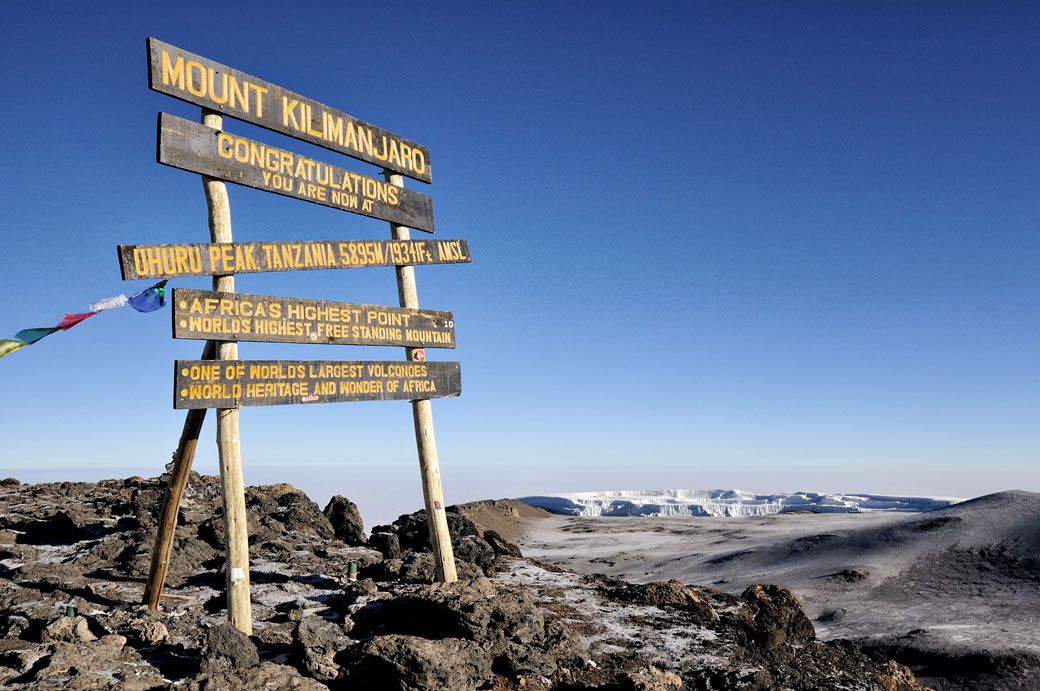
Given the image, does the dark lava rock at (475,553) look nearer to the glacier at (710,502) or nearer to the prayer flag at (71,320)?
the prayer flag at (71,320)

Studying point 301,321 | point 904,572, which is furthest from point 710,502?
point 301,321

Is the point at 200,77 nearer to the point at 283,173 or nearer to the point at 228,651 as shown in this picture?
the point at 283,173

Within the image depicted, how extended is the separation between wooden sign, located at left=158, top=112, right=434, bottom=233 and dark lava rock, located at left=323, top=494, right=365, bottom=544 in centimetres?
716

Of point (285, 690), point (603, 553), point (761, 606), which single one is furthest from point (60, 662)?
point (603, 553)

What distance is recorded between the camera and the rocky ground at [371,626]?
6234mm

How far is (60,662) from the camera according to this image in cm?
618

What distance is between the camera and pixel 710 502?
47500 mm

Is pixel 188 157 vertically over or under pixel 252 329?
over

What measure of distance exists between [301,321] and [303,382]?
71 centimetres

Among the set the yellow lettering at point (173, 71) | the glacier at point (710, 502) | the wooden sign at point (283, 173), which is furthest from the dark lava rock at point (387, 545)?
the glacier at point (710, 502)

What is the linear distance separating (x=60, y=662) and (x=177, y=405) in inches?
95.5

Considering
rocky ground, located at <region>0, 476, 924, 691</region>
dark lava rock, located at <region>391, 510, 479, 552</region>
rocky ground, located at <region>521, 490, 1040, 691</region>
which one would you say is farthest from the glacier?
rocky ground, located at <region>0, 476, 924, 691</region>

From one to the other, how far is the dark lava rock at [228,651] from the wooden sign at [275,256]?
3.47 metres

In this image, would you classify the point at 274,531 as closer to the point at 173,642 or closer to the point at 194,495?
the point at 194,495
